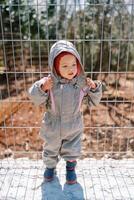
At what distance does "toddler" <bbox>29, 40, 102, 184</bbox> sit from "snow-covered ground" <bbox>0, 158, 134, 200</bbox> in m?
0.14

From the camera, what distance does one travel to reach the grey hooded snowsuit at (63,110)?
1.49 metres

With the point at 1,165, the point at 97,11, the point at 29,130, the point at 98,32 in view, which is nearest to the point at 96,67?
Result: the point at 98,32

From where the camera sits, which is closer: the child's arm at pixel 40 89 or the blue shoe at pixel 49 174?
the child's arm at pixel 40 89

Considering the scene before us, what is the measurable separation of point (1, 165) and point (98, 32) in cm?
179

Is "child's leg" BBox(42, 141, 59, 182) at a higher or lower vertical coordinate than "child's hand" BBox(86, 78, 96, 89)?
lower

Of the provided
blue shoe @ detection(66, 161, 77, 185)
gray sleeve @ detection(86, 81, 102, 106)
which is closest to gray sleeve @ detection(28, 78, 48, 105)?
gray sleeve @ detection(86, 81, 102, 106)

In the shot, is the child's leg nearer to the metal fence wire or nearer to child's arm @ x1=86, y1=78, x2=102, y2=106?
child's arm @ x1=86, y1=78, x2=102, y2=106

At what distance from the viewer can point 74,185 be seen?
1718 mm

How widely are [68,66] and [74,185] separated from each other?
691 mm

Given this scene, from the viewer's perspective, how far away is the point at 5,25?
3.21 m

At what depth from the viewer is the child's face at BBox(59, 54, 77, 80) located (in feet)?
4.60

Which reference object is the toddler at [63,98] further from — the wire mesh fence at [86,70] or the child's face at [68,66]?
the wire mesh fence at [86,70]

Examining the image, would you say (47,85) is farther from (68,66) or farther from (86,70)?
(86,70)

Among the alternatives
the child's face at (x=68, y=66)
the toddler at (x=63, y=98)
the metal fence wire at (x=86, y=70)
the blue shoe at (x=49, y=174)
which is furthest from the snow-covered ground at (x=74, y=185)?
the child's face at (x=68, y=66)
